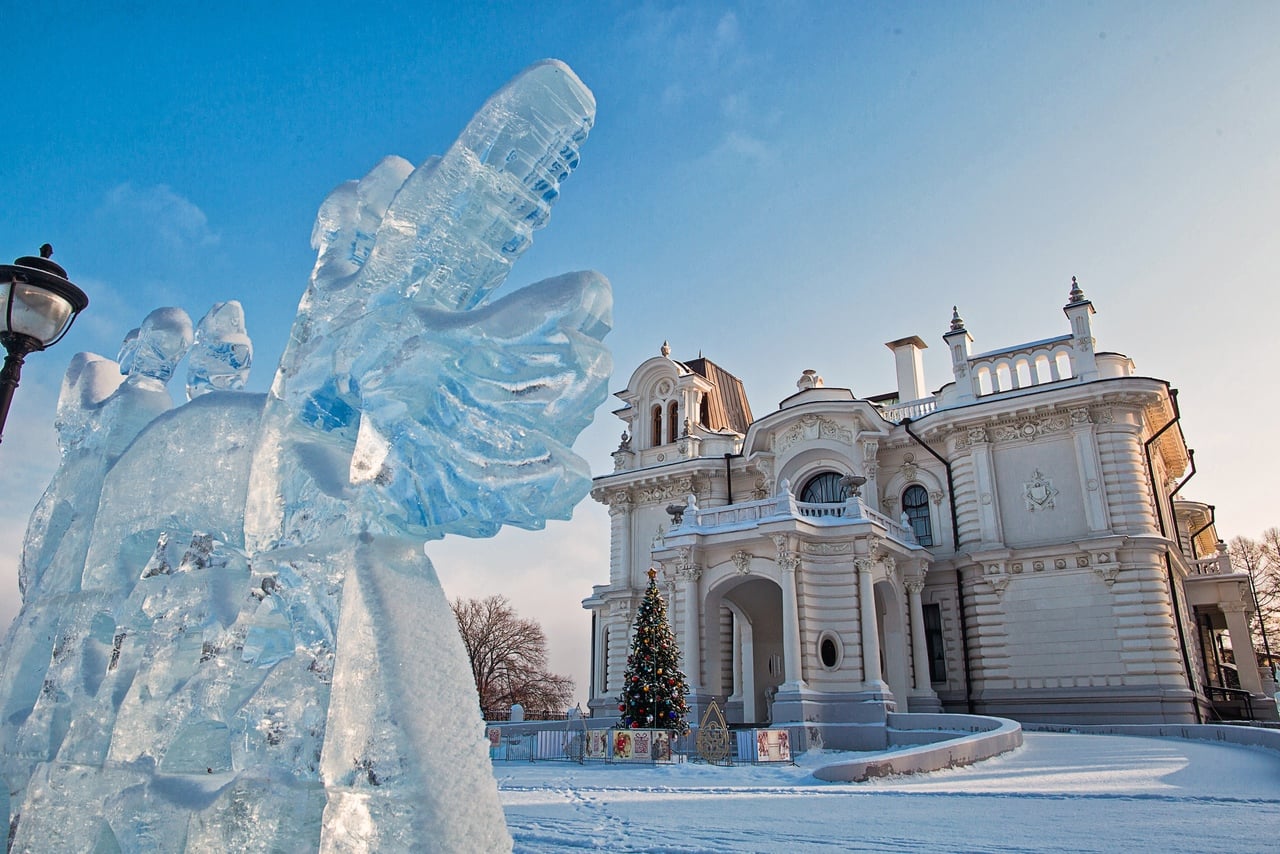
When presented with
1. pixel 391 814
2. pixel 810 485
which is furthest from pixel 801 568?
pixel 391 814

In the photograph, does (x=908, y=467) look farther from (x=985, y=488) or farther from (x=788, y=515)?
(x=788, y=515)

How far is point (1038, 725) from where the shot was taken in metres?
21.7

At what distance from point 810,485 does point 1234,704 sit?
14416 millimetres

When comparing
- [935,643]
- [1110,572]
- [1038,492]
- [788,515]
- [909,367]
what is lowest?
[935,643]

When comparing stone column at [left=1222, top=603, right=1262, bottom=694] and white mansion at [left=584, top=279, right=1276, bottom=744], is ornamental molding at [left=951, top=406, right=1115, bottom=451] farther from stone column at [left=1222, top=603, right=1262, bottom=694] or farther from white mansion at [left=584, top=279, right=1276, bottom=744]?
stone column at [left=1222, top=603, right=1262, bottom=694]

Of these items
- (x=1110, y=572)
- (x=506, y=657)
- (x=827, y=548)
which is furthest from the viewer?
(x=506, y=657)

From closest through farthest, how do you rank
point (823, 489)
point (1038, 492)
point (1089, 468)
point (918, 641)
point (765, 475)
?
point (1089, 468) < point (918, 641) < point (1038, 492) < point (823, 489) < point (765, 475)

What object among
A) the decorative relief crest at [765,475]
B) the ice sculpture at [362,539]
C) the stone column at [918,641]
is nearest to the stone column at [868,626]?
the stone column at [918,641]

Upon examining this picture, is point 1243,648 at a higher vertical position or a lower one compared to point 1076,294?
lower

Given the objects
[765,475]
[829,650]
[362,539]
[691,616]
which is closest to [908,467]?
[765,475]

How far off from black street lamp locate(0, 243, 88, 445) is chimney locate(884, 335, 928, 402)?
27.3 metres

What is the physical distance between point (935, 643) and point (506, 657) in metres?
37.3

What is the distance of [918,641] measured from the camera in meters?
23.3

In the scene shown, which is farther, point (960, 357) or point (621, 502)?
point (621, 502)
